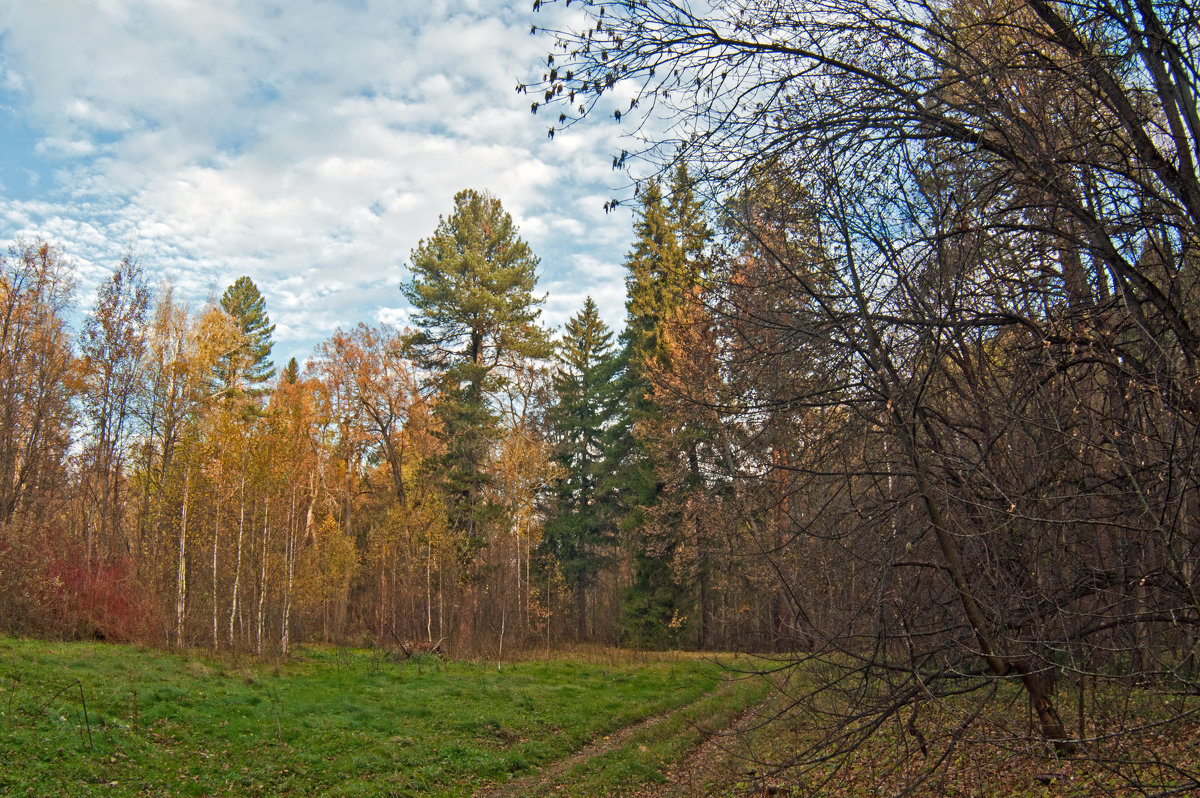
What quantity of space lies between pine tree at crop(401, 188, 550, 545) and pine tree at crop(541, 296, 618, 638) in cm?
612

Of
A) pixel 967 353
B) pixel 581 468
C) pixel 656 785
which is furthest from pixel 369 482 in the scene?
pixel 967 353

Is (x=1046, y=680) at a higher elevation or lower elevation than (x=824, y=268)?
lower

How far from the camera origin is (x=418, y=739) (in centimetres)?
1101

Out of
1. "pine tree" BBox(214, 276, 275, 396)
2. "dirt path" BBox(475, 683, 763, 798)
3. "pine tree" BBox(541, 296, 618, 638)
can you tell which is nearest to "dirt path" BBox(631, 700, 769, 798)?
"dirt path" BBox(475, 683, 763, 798)

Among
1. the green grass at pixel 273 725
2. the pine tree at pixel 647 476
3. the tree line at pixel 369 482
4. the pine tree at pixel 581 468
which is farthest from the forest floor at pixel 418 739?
the pine tree at pixel 581 468

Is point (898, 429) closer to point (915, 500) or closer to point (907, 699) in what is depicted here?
point (915, 500)

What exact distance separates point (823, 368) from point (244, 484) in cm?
1813

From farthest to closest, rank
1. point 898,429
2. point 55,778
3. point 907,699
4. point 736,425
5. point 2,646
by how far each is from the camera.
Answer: point 2,646
point 55,778
point 736,425
point 898,429
point 907,699

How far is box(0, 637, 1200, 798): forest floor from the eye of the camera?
236 inches

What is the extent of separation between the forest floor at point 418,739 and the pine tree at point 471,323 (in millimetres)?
10374

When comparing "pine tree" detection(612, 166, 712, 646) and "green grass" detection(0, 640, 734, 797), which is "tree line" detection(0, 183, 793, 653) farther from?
"green grass" detection(0, 640, 734, 797)

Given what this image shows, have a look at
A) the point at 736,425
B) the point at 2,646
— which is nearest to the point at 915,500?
the point at 736,425

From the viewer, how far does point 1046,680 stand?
194 inches

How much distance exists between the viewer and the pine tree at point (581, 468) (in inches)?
1276
